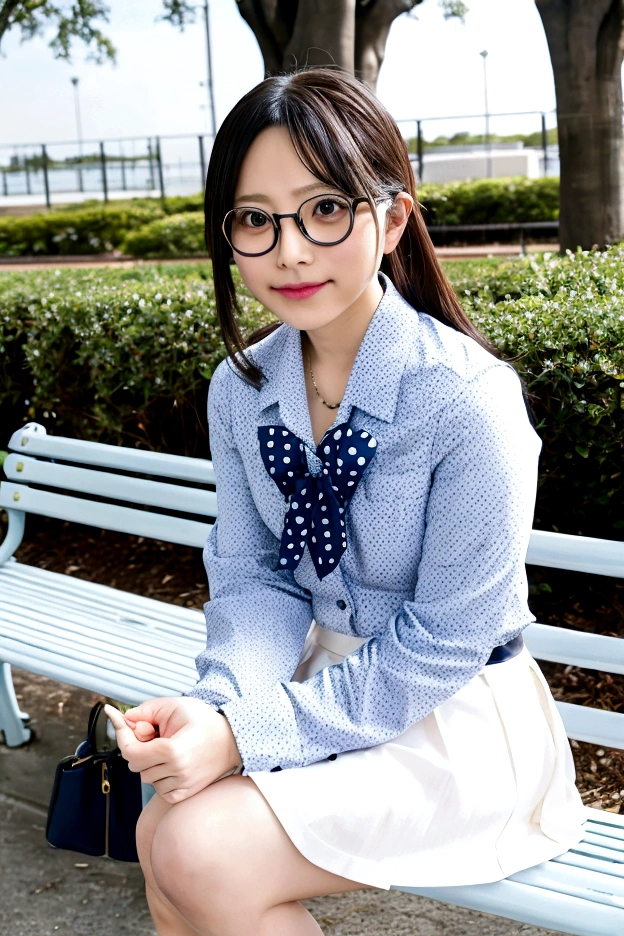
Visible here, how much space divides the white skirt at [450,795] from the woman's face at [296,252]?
72 cm

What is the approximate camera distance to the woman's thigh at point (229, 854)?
5.34ft

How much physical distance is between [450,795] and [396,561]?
0.41m

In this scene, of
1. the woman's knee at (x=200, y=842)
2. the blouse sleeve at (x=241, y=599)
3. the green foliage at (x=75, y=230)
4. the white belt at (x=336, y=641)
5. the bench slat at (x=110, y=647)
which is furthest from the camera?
the green foliage at (x=75, y=230)

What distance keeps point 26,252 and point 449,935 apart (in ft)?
72.3

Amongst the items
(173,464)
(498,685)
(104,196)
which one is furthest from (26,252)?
(498,685)

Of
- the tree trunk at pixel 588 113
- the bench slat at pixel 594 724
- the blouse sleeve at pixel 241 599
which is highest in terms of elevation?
the tree trunk at pixel 588 113

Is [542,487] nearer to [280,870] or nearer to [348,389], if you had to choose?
[348,389]

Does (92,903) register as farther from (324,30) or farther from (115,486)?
(324,30)

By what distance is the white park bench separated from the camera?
1767 millimetres

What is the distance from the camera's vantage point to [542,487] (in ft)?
10.3

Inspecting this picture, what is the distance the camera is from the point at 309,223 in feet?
5.74

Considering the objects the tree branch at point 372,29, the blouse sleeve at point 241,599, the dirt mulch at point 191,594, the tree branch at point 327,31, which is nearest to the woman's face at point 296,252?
the blouse sleeve at point 241,599

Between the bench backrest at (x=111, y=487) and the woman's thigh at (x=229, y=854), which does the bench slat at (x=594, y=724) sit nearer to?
the woman's thigh at (x=229, y=854)

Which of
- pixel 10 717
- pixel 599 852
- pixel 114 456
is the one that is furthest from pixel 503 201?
pixel 599 852
